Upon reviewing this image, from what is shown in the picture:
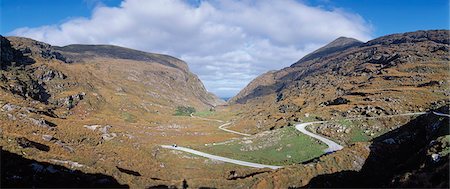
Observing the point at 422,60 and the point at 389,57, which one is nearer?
the point at 422,60

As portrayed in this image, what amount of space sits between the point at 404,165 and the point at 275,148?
32.7 m

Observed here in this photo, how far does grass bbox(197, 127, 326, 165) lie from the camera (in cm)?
6122

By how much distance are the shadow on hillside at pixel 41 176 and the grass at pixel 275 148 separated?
3235cm

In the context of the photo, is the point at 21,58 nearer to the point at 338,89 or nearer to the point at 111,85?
the point at 111,85

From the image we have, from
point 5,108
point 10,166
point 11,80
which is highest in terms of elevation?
point 11,80

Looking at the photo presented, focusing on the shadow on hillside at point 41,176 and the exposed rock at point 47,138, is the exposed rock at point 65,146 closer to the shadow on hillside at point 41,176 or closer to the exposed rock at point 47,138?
the exposed rock at point 47,138

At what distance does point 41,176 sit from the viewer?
30031 mm

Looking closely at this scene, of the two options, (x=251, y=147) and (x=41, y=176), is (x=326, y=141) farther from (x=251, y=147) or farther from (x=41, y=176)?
(x=41, y=176)

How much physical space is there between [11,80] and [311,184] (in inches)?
3505

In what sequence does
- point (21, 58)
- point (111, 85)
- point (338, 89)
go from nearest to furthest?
point (21, 58) < point (338, 89) < point (111, 85)

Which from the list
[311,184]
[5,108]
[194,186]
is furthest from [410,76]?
[5,108]

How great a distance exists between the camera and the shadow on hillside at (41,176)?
2777cm

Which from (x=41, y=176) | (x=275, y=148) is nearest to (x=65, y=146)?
(x=41, y=176)

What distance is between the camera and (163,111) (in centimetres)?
19300
